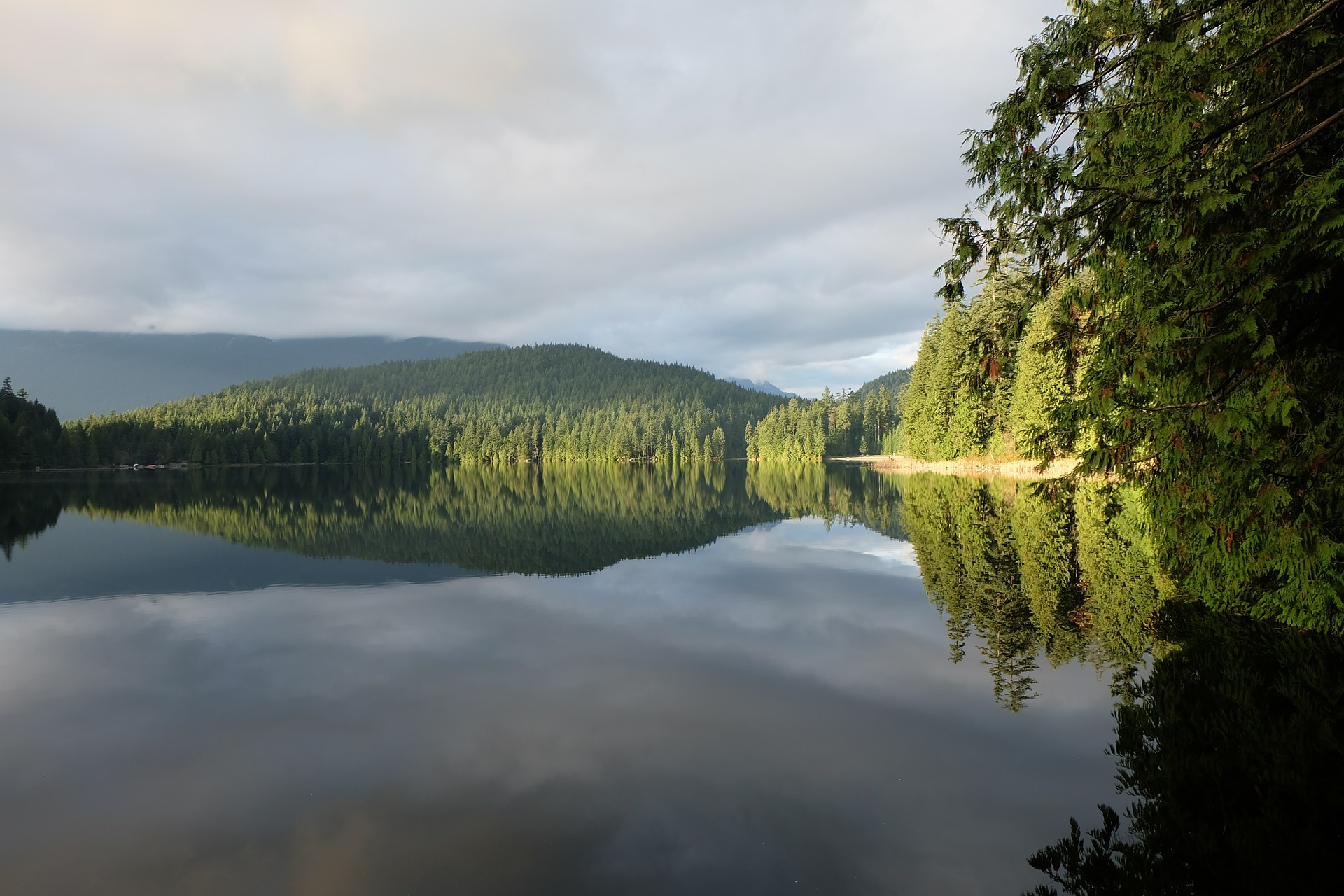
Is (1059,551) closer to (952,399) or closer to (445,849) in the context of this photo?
(445,849)

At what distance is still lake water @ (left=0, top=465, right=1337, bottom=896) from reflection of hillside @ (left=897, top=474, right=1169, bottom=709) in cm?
12

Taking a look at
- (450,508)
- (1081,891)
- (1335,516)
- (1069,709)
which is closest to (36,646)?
(1081,891)

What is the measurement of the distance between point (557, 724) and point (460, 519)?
27531 millimetres

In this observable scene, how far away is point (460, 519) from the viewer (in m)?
33.8

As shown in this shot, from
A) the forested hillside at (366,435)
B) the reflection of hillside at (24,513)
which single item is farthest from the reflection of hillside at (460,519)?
the forested hillside at (366,435)

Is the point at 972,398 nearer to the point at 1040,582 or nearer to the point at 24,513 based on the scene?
the point at 1040,582

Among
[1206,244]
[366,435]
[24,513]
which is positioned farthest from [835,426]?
[1206,244]

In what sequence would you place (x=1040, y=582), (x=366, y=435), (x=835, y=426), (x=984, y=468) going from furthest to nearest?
1. (x=366, y=435)
2. (x=835, y=426)
3. (x=984, y=468)
4. (x=1040, y=582)

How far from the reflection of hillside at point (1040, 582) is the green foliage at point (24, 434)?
419 feet

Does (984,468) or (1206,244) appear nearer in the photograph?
(1206,244)

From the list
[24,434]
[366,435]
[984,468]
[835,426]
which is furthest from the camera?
[366,435]

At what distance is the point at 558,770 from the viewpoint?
22.5ft

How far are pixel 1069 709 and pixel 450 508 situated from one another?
1443 inches

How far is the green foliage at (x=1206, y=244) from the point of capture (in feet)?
22.2
